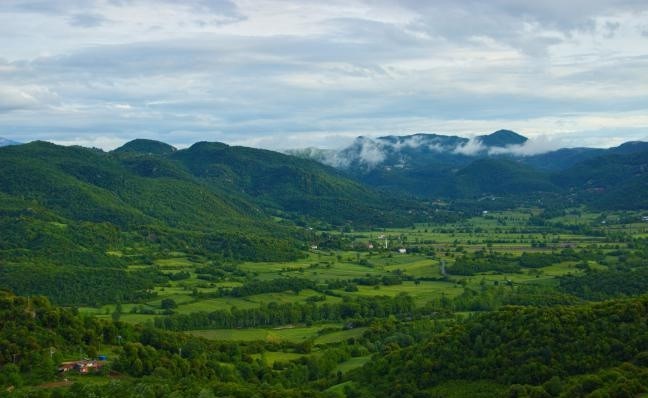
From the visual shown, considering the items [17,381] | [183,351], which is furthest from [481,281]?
[17,381]

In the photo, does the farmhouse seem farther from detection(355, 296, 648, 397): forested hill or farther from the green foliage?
the green foliage

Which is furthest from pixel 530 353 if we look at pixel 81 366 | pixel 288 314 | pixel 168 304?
pixel 168 304

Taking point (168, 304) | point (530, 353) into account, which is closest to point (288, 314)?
point (168, 304)

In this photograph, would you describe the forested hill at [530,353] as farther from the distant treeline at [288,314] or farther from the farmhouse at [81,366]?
the distant treeline at [288,314]

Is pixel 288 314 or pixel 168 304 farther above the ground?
pixel 168 304

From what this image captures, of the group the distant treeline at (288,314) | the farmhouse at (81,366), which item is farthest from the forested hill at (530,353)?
the distant treeline at (288,314)

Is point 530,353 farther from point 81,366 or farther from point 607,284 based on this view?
point 607,284

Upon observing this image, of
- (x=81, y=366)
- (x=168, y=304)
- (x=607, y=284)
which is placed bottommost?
(x=168, y=304)

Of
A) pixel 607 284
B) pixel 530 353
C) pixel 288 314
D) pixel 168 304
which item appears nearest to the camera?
pixel 530 353

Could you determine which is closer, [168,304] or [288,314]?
[288,314]

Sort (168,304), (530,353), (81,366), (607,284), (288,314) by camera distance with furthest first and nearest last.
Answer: (607,284) < (168,304) < (288,314) < (530,353) < (81,366)

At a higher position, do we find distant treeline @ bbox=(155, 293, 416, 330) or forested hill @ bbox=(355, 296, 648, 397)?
forested hill @ bbox=(355, 296, 648, 397)

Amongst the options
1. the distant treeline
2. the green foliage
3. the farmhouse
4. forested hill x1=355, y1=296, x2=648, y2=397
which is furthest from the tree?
the green foliage

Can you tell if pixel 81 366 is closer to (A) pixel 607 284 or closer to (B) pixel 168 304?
(B) pixel 168 304
